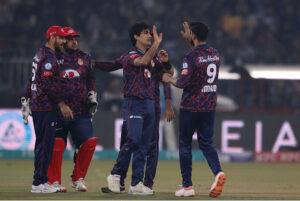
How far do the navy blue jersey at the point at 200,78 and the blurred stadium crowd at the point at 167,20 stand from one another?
9518mm

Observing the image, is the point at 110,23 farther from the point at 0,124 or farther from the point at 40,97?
the point at 40,97

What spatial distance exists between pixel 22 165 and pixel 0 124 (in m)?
2.12

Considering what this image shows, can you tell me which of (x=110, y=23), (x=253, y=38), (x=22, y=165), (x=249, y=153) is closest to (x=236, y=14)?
(x=253, y=38)

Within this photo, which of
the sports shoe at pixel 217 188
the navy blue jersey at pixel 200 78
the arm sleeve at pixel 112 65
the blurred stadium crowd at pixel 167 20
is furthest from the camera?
the blurred stadium crowd at pixel 167 20

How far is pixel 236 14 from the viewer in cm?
2194

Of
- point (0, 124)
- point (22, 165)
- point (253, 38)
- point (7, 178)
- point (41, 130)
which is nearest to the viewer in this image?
point (41, 130)

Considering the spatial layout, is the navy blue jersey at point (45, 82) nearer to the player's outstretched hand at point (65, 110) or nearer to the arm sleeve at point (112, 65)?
the player's outstretched hand at point (65, 110)

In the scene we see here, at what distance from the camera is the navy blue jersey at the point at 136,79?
8977 mm

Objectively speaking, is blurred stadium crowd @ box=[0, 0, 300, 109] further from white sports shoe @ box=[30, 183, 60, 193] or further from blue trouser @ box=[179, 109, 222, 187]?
white sports shoe @ box=[30, 183, 60, 193]

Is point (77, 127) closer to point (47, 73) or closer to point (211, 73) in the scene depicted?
point (47, 73)

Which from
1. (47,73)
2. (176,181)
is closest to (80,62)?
(47,73)

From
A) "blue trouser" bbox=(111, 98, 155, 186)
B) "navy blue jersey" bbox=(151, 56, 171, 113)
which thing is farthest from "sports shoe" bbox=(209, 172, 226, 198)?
"navy blue jersey" bbox=(151, 56, 171, 113)

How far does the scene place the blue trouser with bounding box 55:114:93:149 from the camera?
9.41 metres

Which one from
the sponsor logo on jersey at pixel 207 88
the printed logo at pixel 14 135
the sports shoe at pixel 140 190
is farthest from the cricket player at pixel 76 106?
the printed logo at pixel 14 135
